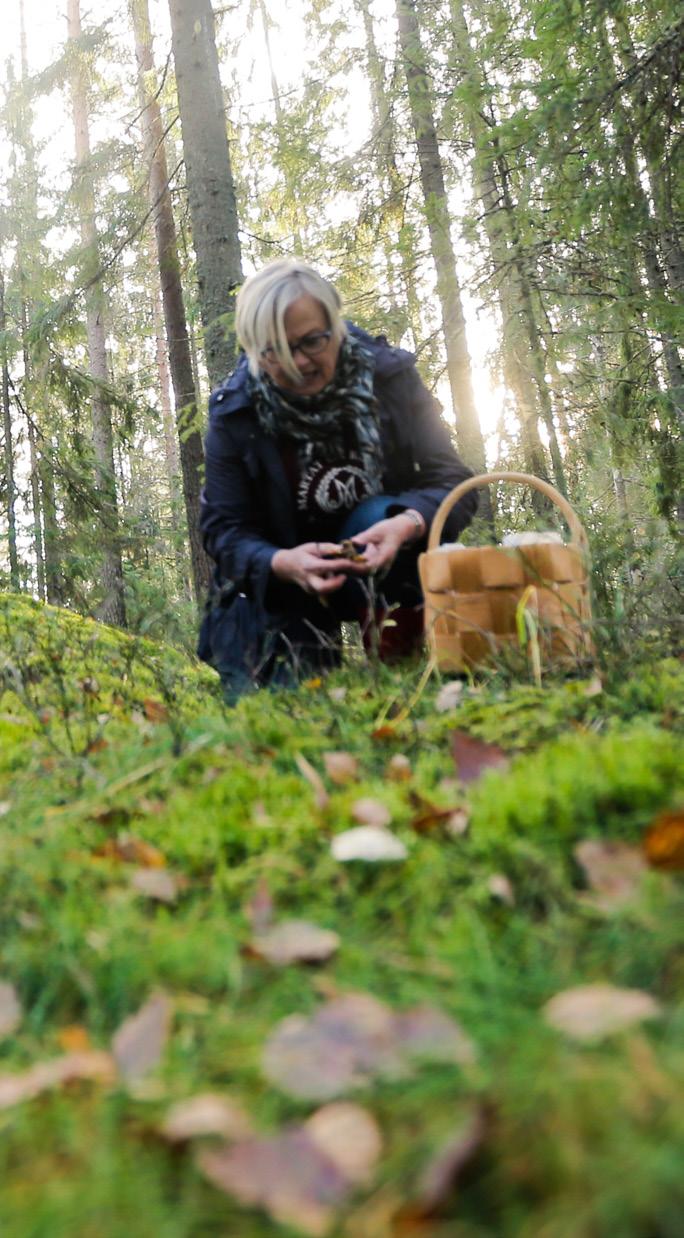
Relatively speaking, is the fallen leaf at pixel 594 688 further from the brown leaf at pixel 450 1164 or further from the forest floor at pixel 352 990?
the brown leaf at pixel 450 1164

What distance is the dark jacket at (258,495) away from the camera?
11.8 feet

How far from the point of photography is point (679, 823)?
1.24 metres

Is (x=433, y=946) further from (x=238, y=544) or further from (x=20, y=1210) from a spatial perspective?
(x=238, y=544)

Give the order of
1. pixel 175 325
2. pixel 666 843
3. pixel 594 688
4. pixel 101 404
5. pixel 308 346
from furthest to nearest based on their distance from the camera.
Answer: pixel 101 404
pixel 175 325
pixel 308 346
pixel 594 688
pixel 666 843

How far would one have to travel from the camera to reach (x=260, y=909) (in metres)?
1.29

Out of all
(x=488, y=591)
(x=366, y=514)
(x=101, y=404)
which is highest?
(x=101, y=404)

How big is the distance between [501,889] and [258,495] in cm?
275

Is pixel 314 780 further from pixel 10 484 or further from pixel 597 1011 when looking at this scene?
pixel 10 484

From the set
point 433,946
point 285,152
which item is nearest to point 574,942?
point 433,946

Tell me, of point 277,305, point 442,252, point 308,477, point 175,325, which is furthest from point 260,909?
point 175,325

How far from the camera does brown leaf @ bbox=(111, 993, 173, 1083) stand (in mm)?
962

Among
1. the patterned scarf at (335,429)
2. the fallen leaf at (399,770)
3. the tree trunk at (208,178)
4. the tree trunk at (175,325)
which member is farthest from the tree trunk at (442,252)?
the fallen leaf at (399,770)

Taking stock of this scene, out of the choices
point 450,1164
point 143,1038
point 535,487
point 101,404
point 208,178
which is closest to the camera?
point 450,1164

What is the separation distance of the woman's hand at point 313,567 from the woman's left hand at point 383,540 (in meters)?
0.07
